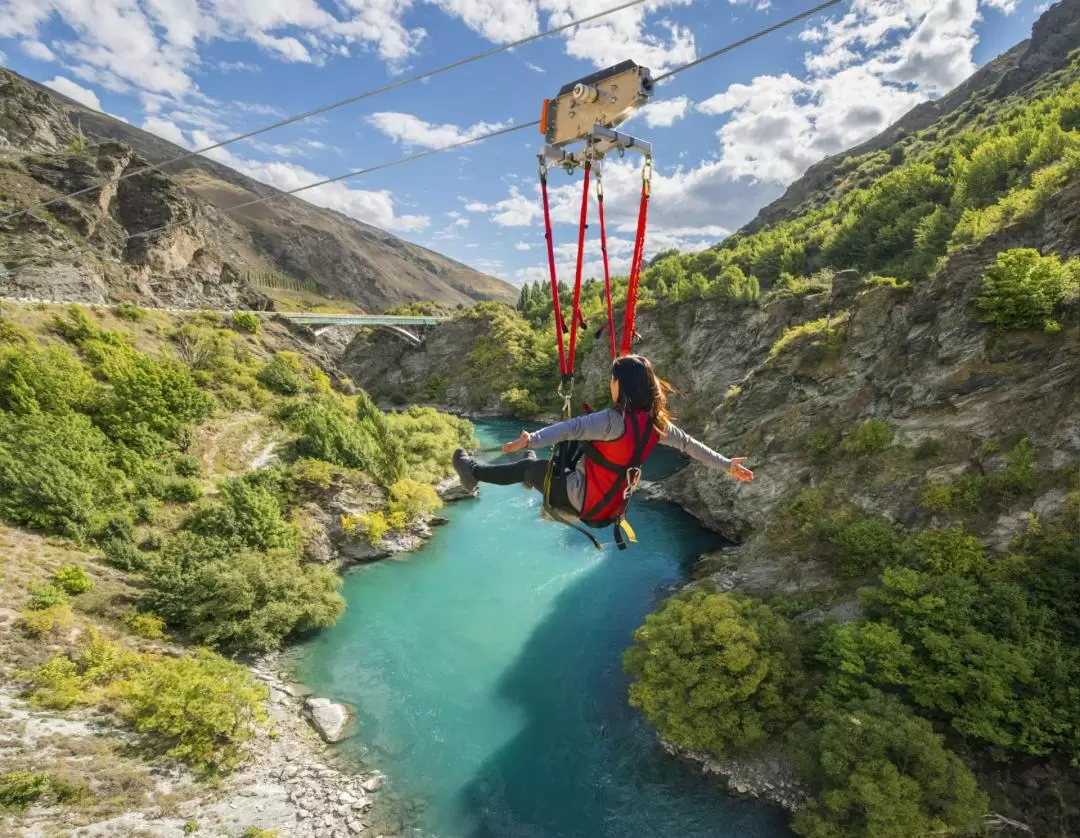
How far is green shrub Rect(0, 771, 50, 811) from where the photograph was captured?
29.3 ft

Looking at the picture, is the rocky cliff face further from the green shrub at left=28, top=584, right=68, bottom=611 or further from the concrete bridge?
the green shrub at left=28, top=584, right=68, bottom=611

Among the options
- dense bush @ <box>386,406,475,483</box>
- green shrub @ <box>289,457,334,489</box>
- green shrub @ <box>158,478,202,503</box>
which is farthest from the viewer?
dense bush @ <box>386,406,475,483</box>

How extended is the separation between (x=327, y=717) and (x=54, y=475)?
11.8m

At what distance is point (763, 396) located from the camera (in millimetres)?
24734

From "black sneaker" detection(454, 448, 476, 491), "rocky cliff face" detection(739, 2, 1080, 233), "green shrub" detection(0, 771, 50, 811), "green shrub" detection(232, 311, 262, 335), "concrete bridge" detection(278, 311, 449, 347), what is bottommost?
"green shrub" detection(0, 771, 50, 811)

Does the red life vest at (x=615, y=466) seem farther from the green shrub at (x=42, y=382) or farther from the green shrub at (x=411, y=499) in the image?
the green shrub at (x=42, y=382)

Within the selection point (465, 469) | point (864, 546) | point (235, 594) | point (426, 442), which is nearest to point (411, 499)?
point (426, 442)

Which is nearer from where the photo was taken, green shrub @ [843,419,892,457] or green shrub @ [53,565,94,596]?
green shrub @ [53,565,94,596]

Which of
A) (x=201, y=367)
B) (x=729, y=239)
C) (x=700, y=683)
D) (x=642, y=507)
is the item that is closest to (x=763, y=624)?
(x=700, y=683)

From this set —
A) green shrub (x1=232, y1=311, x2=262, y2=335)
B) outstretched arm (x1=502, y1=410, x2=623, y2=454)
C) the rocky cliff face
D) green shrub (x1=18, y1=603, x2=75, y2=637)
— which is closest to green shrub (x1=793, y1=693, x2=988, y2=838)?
outstretched arm (x1=502, y1=410, x2=623, y2=454)

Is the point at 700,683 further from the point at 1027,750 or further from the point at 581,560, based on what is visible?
the point at 581,560

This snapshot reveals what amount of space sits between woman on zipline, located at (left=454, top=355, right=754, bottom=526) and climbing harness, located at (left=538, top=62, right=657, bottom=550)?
0.01m

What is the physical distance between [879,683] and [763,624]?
2611mm

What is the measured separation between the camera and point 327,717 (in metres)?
13.9
